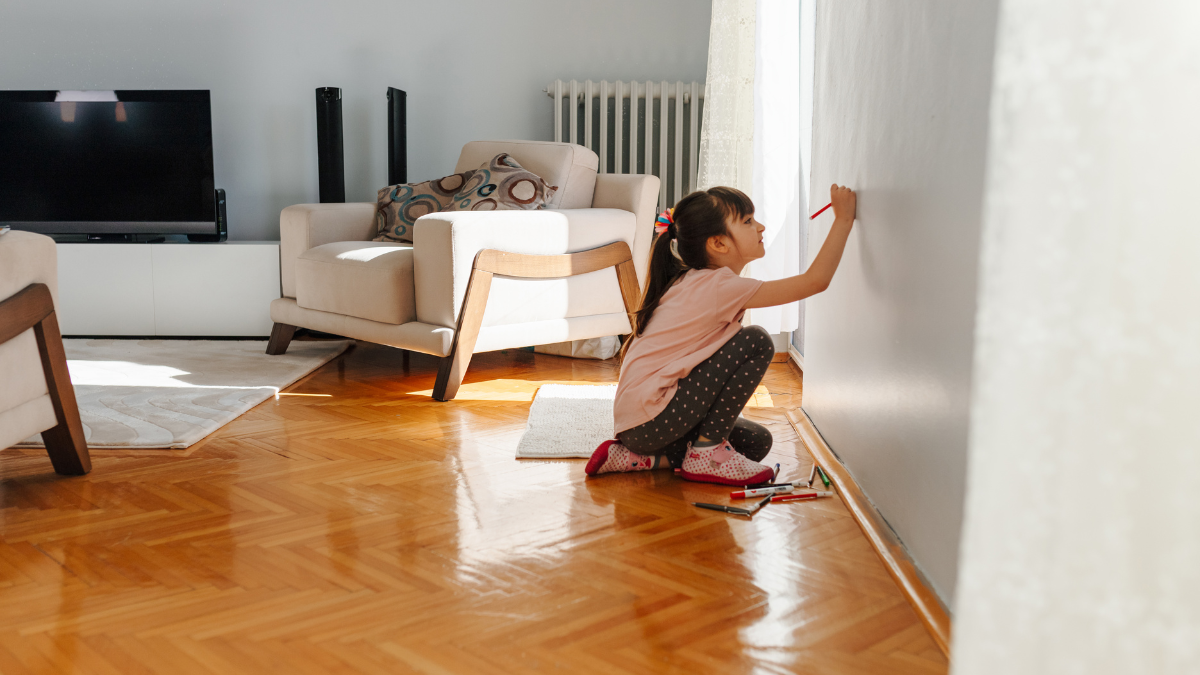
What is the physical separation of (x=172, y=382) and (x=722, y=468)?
1911mm

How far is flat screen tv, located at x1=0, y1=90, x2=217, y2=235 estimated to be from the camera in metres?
4.02

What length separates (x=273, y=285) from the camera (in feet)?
12.7

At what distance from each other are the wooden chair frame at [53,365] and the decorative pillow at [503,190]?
155 centimetres

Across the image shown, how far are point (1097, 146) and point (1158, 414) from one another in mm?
149

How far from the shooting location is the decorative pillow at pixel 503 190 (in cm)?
310

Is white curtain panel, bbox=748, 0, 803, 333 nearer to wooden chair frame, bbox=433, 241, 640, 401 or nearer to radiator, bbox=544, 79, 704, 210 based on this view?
wooden chair frame, bbox=433, 241, 640, 401

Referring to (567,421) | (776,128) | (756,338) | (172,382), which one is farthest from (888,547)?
(172,382)

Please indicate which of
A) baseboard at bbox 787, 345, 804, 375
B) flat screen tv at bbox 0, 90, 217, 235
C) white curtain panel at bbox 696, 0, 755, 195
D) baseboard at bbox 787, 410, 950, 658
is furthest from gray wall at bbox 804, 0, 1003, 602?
flat screen tv at bbox 0, 90, 217, 235

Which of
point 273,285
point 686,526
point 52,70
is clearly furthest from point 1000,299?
point 52,70

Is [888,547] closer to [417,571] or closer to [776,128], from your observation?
[417,571]

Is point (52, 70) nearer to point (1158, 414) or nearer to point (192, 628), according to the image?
point (192, 628)

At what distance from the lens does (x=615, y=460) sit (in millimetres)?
1899

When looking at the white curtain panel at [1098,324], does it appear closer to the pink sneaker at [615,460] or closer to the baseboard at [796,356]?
the pink sneaker at [615,460]

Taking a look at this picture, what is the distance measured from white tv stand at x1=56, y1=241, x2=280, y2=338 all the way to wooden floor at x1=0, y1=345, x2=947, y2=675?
186 cm
